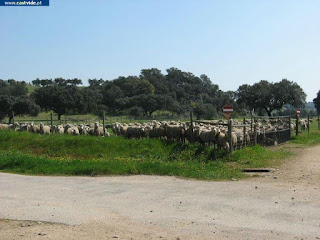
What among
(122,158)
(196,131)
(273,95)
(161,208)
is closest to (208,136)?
(196,131)

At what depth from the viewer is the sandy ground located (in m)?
6.96

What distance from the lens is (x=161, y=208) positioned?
873 centimetres

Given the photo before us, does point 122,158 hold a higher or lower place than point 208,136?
lower

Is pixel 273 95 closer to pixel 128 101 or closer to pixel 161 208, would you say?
pixel 128 101

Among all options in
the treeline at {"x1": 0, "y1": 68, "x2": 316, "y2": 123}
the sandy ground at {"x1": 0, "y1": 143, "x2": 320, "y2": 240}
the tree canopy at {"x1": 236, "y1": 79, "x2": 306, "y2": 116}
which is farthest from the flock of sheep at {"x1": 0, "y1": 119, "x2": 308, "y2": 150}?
the tree canopy at {"x1": 236, "y1": 79, "x2": 306, "y2": 116}

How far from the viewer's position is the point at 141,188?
37.2 ft

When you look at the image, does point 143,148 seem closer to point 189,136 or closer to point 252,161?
point 189,136

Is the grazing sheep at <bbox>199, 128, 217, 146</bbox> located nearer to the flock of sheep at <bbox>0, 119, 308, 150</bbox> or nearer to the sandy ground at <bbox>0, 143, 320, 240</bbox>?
the flock of sheep at <bbox>0, 119, 308, 150</bbox>

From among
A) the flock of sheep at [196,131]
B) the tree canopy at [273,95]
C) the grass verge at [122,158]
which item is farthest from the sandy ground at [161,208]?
the tree canopy at [273,95]

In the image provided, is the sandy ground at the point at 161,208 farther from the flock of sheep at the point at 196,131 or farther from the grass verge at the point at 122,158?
the flock of sheep at the point at 196,131

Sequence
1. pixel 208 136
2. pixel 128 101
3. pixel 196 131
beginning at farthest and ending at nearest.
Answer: pixel 128 101 < pixel 196 131 < pixel 208 136

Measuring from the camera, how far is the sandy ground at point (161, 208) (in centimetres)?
696

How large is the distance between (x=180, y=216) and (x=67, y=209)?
8.13ft

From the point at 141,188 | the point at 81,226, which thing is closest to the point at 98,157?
the point at 141,188
